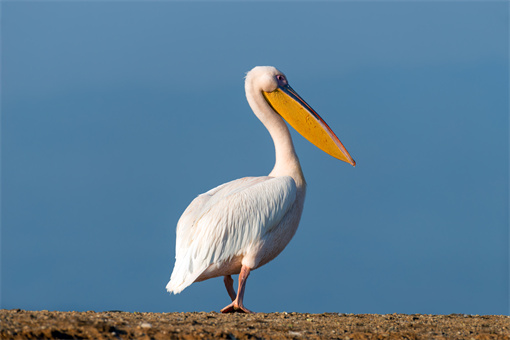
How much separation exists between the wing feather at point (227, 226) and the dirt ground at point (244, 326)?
2.70ft

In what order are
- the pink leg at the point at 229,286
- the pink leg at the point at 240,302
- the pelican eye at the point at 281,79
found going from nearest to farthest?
the pink leg at the point at 240,302, the pink leg at the point at 229,286, the pelican eye at the point at 281,79

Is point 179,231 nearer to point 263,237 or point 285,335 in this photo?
point 263,237

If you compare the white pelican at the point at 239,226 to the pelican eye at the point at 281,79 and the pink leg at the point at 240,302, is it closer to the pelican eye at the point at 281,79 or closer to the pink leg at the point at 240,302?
the pink leg at the point at 240,302

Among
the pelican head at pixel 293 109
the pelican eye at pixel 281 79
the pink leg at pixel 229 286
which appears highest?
the pelican eye at pixel 281 79

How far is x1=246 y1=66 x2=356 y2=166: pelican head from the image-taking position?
371 inches

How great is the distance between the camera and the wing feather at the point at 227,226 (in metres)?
8.14

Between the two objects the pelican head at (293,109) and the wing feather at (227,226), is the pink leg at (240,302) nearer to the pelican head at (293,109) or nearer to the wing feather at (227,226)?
the wing feather at (227,226)

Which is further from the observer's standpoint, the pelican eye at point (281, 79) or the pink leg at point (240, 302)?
the pelican eye at point (281, 79)

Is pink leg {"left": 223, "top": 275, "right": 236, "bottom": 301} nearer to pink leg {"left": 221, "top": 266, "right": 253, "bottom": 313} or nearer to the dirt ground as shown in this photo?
pink leg {"left": 221, "top": 266, "right": 253, "bottom": 313}

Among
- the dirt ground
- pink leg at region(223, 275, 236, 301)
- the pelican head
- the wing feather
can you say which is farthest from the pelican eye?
the dirt ground

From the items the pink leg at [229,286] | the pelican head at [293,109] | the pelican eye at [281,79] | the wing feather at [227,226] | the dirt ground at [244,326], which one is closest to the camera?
the dirt ground at [244,326]

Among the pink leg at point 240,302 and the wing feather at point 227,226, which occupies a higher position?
the wing feather at point 227,226

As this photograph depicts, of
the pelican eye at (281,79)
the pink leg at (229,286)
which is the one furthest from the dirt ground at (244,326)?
the pelican eye at (281,79)

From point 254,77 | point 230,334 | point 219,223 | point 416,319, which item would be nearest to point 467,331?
point 416,319
